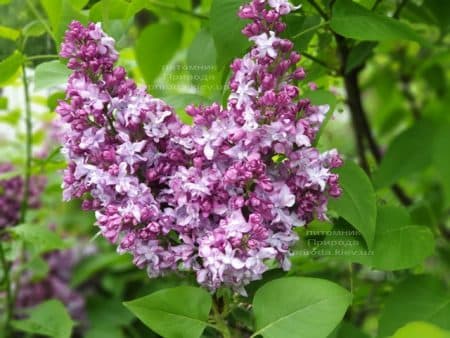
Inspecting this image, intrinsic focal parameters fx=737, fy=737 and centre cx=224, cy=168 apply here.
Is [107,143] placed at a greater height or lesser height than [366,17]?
lesser

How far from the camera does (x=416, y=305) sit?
3.66ft

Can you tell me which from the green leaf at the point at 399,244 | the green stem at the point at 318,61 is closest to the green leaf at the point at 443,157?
the green stem at the point at 318,61

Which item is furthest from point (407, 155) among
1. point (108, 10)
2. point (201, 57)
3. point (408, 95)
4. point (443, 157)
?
point (108, 10)

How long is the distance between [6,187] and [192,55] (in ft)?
2.17

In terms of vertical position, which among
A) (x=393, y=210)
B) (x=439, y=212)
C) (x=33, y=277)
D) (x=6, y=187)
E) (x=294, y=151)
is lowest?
(x=33, y=277)

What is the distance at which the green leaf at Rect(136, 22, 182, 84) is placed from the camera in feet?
4.71

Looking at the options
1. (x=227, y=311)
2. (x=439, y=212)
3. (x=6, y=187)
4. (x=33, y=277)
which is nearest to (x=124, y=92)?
(x=227, y=311)

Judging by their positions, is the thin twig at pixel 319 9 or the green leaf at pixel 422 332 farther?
the thin twig at pixel 319 9

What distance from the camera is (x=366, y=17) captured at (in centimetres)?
101

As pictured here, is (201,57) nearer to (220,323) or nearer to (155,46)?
(155,46)

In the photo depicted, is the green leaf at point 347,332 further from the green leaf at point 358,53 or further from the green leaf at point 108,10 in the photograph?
the green leaf at point 108,10

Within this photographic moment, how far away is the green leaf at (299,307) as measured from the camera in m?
0.85

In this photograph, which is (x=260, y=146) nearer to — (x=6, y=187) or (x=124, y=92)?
(x=124, y=92)

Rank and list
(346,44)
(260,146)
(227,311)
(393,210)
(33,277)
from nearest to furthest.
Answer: (260,146), (227,311), (393,210), (346,44), (33,277)
